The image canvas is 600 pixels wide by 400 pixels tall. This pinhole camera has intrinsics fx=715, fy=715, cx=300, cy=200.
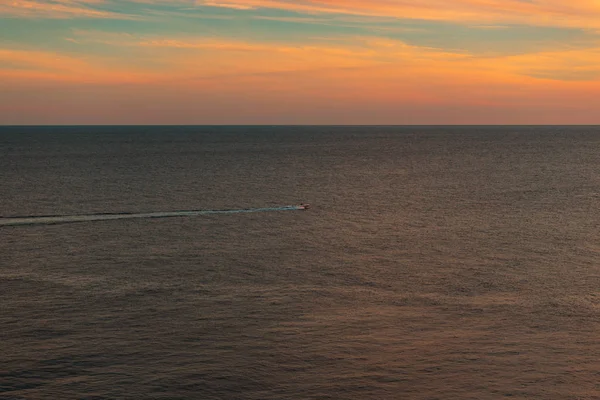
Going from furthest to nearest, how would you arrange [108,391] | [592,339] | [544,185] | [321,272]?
[544,185]
[321,272]
[592,339]
[108,391]

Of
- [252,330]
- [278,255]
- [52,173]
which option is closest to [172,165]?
[52,173]

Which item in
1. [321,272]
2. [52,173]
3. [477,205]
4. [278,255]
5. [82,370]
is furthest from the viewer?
[52,173]

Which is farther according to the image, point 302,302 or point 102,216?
point 102,216

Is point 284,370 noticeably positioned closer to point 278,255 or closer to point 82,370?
point 82,370

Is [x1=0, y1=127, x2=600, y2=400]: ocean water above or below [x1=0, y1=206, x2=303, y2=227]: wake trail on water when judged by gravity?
below

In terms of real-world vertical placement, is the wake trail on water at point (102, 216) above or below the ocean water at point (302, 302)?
above

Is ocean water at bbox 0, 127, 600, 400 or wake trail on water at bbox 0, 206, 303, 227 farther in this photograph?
wake trail on water at bbox 0, 206, 303, 227

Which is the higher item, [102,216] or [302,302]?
[102,216]

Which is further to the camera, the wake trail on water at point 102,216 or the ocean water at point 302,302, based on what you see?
the wake trail on water at point 102,216
